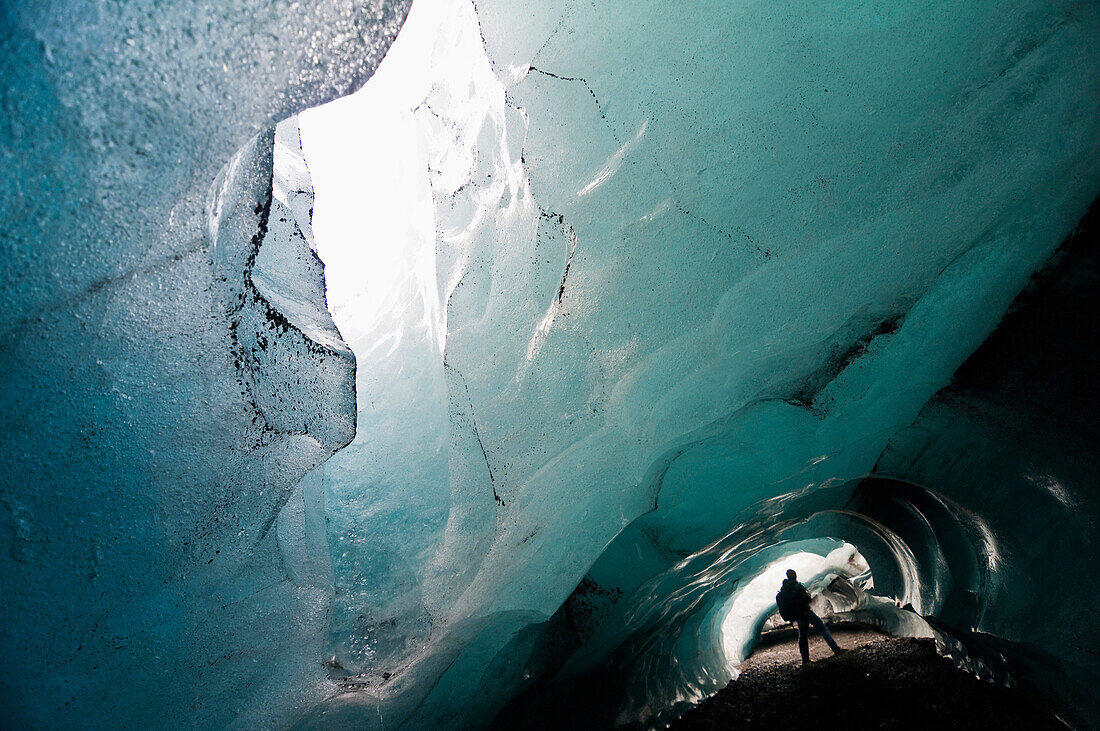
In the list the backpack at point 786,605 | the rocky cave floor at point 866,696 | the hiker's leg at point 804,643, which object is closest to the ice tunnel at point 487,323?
the rocky cave floor at point 866,696

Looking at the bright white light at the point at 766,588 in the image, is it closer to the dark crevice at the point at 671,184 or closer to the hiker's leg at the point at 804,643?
the hiker's leg at the point at 804,643

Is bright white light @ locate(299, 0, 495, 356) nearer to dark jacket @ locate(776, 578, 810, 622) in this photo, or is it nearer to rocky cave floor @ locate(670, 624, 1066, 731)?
rocky cave floor @ locate(670, 624, 1066, 731)

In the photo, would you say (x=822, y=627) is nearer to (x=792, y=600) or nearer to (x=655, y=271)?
(x=792, y=600)

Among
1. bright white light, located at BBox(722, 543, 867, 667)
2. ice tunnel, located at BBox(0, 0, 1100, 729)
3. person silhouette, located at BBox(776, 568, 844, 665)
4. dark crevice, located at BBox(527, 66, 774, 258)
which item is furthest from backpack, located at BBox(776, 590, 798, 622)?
dark crevice, located at BBox(527, 66, 774, 258)

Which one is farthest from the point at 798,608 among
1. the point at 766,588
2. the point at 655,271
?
the point at 655,271

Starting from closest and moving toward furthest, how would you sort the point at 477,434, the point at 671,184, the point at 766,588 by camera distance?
1. the point at 671,184
2. the point at 477,434
3. the point at 766,588

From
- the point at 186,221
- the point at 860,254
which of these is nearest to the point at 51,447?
the point at 186,221
